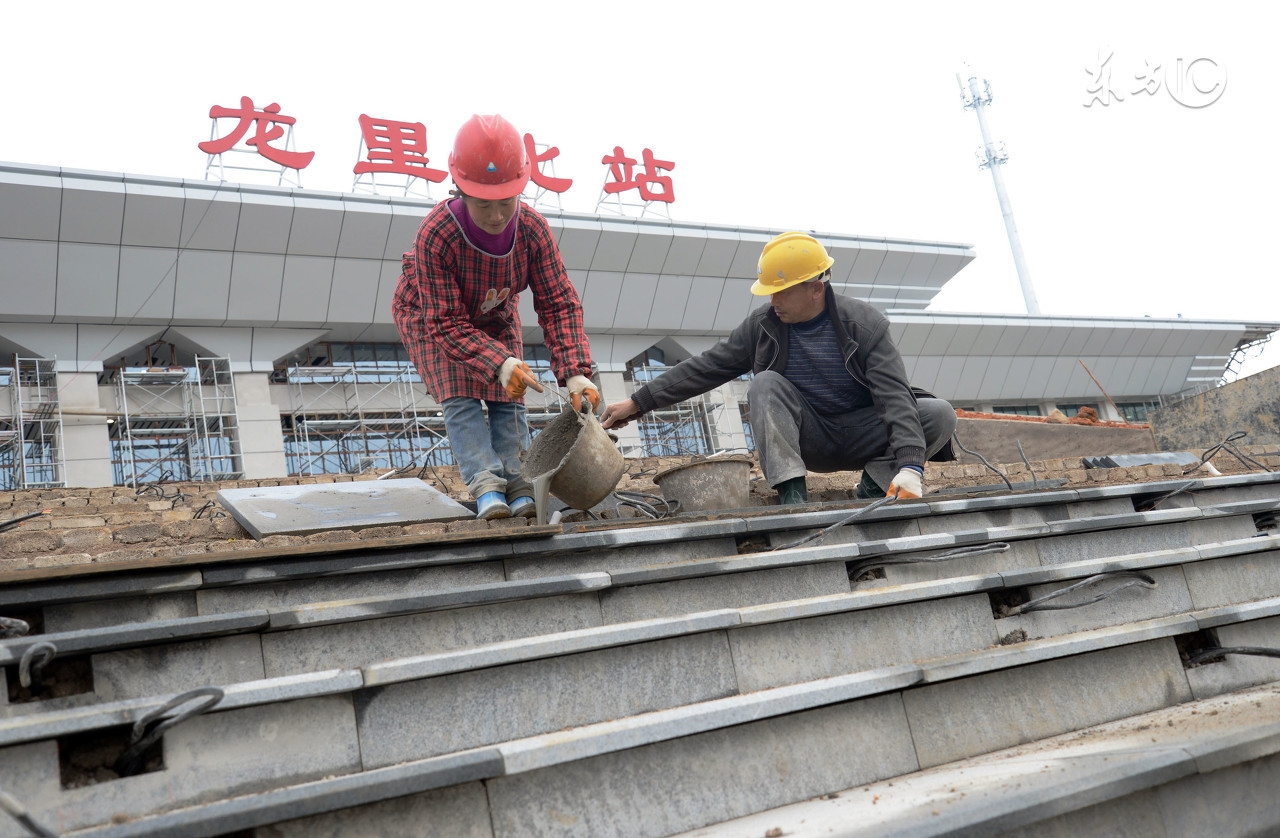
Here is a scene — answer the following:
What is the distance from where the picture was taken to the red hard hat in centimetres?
360

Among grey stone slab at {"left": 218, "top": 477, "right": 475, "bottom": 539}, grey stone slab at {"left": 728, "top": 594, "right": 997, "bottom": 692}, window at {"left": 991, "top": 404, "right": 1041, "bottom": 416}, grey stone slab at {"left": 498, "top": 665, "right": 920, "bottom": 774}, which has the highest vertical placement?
window at {"left": 991, "top": 404, "right": 1041, "bottom": 416}

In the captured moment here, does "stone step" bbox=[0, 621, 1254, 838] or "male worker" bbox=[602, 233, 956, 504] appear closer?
"stone step" bbox=[0, 621, 1254, 838]

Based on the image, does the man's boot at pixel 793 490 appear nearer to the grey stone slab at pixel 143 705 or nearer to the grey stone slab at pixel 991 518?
the grey stone slab at pixel 991 518

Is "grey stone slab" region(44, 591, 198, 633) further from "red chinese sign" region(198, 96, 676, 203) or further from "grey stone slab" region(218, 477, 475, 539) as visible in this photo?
"red chinese sign" region(198, 96, 676, 203)

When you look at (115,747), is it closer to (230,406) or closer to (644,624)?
(644,624)

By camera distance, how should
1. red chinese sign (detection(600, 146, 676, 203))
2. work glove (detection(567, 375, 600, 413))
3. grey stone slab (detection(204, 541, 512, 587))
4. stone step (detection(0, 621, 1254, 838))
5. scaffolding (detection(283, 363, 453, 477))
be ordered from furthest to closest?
red chinese sign (detection(600, 146, 676, 203)), scaffolding (detection(283, 363, 453, 477)), work glove (detection(567, 375, 600, 413)), grey stone slab (detection(204, 541, 512, 587)), stone step (detection(0, 621, 1254, 838))

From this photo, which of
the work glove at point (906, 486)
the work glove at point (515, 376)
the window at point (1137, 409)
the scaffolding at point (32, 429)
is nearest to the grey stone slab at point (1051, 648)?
the work glove at point (906, 486)

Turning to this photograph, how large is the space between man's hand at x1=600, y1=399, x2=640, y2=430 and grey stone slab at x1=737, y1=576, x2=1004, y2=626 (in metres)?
1.76

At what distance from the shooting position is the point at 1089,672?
2553 millimetres

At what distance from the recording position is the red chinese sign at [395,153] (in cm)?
1518

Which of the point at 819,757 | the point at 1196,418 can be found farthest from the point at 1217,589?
the point at 1196,418

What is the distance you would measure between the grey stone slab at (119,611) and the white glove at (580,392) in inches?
60.0

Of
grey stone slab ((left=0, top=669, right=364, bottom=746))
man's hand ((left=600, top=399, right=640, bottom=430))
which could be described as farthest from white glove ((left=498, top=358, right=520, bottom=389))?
grey stone slab ((left=0, top=669, right=364, bottom=746))

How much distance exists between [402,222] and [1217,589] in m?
13.8
